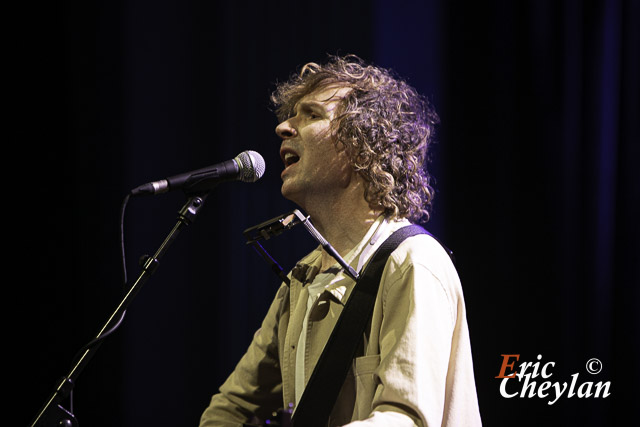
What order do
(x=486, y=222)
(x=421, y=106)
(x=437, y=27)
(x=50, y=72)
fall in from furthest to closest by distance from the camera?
(x=50, y=72) → (x=437, y=27) → (x=486, y=222) → (x=421, y=106)

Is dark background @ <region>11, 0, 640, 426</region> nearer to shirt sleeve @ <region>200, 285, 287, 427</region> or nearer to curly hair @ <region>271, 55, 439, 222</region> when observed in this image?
curly hair @ <region>271, 55, 439, 222</region>

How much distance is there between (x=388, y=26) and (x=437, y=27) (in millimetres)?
Answer: 290

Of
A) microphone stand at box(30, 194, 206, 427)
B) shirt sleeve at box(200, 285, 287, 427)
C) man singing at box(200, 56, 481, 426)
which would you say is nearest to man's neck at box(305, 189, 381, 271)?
man singing at box(200, 56, 481, 426)

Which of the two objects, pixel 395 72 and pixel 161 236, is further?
pixel 161 236

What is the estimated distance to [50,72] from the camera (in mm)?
3184

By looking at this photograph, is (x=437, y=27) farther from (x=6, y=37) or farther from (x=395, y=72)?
(x=6, y=37)

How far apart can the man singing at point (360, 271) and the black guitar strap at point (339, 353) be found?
1.3 inches

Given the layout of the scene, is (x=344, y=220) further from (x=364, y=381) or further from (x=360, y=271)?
(x=364, y=381)

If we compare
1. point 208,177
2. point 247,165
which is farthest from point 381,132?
point 208,177

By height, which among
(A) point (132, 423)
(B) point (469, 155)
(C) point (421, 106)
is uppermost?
(C) point (421, 106)

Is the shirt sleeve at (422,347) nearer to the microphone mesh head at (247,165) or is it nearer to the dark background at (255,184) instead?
the microphone mesh head at (247,165)

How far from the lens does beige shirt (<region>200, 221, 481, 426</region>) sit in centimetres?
152

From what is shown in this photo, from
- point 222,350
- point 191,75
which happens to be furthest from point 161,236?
point 191,75

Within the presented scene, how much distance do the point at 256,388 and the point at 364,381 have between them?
71 cm
